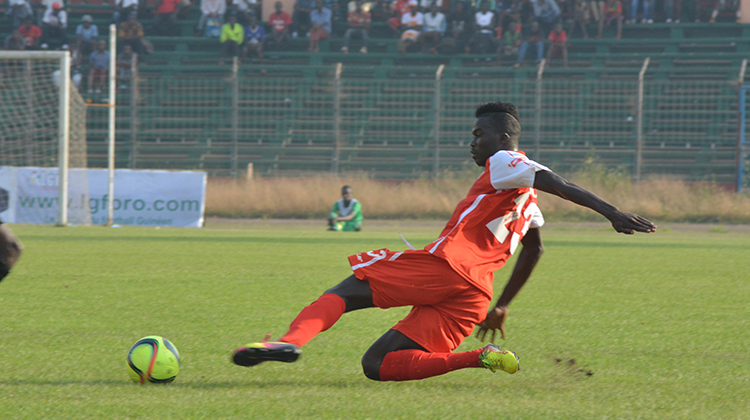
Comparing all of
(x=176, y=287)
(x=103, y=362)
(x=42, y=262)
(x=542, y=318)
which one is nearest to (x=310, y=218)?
(x=42, y=262)

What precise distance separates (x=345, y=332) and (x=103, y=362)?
1.56 m

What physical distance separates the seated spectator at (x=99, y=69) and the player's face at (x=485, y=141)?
21.2m

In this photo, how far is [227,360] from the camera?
150 inches

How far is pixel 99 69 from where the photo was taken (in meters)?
22.5

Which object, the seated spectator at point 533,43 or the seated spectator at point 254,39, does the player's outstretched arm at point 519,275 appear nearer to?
the seated spectator at point 533,43

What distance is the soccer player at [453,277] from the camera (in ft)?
10.5

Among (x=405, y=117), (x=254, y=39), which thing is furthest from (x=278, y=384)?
(x=254, y=39)

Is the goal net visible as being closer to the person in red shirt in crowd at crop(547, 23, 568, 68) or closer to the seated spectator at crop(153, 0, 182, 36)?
the seated spectator at crop(153, 0, 182, 36)

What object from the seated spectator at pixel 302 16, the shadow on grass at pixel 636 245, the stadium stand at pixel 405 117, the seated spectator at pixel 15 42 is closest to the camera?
the shadow on grass at pixel 636 245

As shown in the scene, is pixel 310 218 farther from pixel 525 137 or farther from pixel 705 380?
pixel 705 380

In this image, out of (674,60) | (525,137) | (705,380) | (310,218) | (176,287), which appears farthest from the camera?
(674,60)

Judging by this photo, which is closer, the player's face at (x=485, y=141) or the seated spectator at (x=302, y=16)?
the player's face at (x=485, y=141)

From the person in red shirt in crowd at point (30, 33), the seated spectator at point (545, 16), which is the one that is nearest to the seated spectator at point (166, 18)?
the person in red shirt in crowd at point (30, 33)

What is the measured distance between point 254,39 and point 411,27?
211 inches
